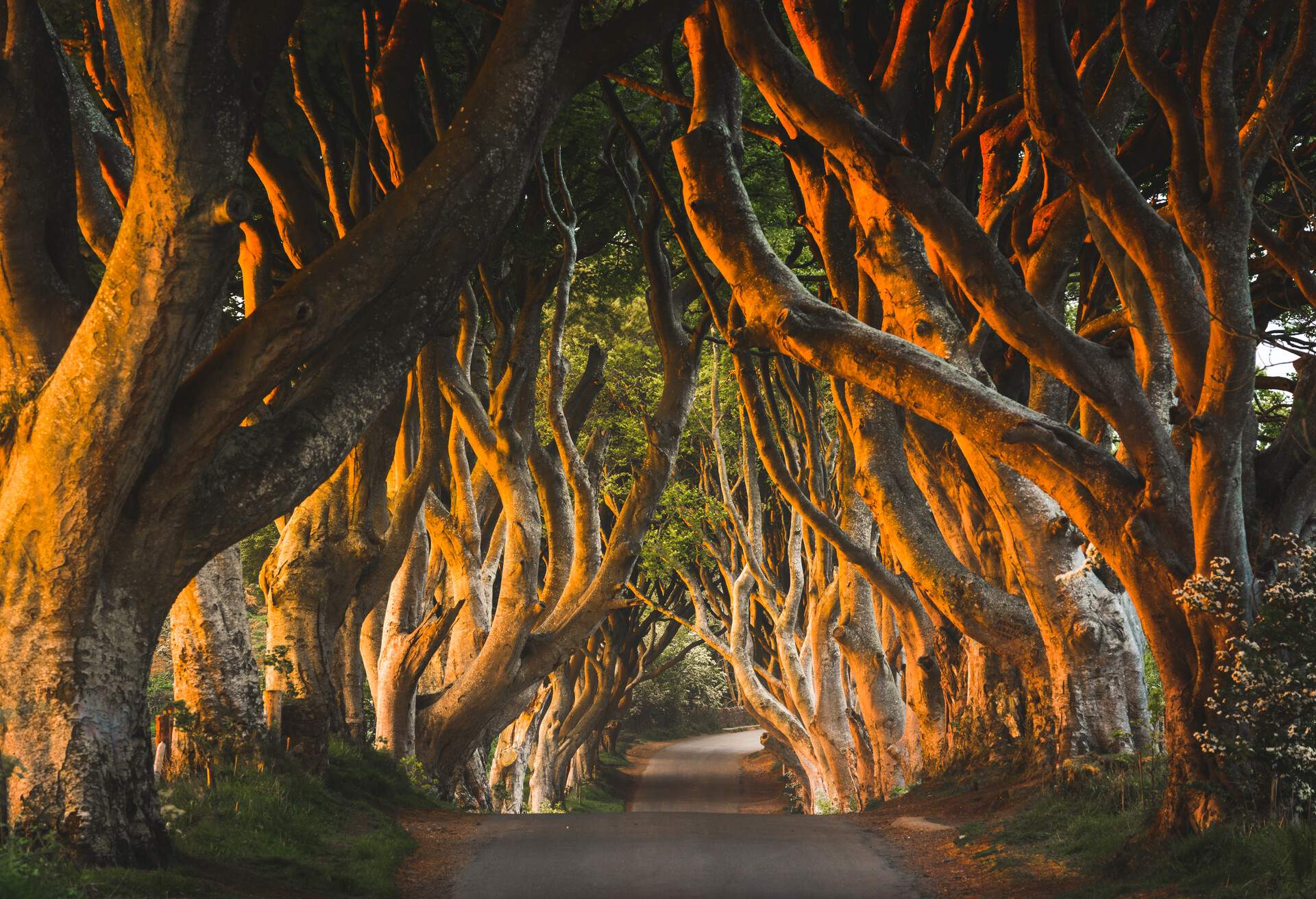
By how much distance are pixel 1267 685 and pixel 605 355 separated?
1107cm

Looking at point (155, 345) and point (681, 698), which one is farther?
point (681, 698)

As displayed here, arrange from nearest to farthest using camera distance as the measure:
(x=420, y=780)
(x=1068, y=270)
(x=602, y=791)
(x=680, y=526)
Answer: (x=1068, y=270), (x=420, y=780), (x=680, y=526), (x=602, y=791)

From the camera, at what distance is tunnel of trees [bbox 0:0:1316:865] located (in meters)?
5.53

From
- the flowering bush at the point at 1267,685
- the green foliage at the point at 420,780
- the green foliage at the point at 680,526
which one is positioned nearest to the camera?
the flowering bush at the point at 1267,685

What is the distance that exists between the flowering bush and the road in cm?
226

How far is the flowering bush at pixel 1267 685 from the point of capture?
5.73 meters

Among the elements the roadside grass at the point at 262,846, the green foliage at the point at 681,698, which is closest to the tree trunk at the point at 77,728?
the roadside grass at the point at 262,846

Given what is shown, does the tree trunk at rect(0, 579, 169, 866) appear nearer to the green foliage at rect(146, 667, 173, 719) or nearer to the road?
the road

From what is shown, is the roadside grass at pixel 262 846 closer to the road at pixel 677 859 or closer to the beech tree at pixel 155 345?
the beech tree at pixel 155 345

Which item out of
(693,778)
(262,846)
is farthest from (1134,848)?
(693,778)

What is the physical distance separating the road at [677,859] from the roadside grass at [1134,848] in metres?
0.98

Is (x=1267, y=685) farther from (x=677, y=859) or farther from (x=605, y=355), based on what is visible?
(x=605, y=355)

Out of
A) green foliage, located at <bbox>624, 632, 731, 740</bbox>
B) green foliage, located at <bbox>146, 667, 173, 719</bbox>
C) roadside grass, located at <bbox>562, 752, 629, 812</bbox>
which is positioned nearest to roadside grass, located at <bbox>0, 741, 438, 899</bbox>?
green foliage, located at <bbox>146, 667, 173, 719</bbox>

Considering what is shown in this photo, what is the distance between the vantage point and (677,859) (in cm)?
783
